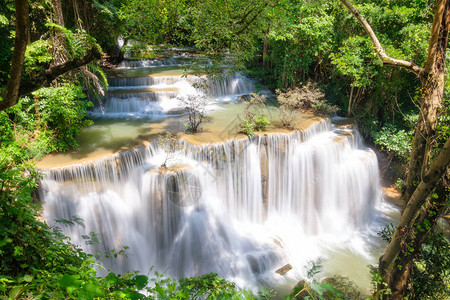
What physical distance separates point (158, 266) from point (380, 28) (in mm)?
11020

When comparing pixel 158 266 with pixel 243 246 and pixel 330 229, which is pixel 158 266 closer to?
pixel 243 246

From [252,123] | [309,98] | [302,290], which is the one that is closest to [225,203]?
[252,123]

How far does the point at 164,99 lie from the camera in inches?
453

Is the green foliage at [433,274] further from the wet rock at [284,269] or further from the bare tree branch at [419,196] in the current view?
the wet rock at [284,269]

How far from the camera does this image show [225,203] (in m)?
8.28

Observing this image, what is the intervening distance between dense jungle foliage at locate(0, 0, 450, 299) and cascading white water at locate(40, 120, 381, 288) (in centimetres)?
73

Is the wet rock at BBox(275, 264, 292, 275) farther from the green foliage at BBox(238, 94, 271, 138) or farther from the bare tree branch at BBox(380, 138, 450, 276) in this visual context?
the green foliage at BBox(238, 94, 271, 138)

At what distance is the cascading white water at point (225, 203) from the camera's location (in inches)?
264

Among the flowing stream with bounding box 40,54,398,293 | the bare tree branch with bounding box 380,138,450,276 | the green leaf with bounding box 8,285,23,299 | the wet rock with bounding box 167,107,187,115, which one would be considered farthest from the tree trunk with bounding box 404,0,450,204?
the wet rock with bounding box 167,107,187,115

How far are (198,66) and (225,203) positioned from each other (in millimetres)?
4534

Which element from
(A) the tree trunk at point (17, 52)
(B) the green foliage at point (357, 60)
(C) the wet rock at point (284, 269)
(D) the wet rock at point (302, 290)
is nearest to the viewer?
(A) the tree trunk at point (17, 52)

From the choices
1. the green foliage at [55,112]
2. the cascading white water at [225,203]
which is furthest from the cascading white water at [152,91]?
the cascading white water at [225,203]

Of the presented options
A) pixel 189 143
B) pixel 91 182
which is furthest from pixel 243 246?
pixel 91 182

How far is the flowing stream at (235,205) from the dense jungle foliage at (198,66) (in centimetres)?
74
